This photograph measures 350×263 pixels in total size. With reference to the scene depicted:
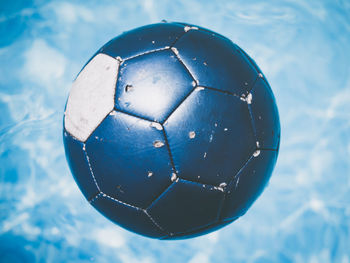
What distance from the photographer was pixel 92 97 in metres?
1.05

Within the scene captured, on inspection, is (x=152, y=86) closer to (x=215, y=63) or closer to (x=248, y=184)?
(x=215, y=63)

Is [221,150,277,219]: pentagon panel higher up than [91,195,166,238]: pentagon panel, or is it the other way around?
[221,150,277,219]: pentagon panel

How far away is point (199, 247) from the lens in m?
2.30

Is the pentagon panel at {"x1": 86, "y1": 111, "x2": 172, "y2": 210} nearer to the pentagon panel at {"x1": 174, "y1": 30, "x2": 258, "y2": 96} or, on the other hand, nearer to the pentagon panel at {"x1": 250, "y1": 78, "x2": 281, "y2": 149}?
the pentagon panel at {"x1": 174, "y1": 30, "x2": 258, "y2": 96}

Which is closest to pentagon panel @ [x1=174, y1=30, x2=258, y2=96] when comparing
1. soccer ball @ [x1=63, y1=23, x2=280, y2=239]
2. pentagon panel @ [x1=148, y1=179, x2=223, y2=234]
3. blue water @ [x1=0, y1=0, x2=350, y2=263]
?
soccer ball @ [x1=63, y1=23, x2=280, y2=239]

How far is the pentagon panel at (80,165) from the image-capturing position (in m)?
1.08

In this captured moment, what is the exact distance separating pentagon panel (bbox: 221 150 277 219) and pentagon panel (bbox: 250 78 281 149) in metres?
0.05

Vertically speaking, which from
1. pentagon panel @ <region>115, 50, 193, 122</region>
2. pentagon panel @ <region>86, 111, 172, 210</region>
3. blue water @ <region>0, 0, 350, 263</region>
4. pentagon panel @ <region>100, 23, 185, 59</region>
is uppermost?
pentagon panel @ <region>100, 23, 185, 59</region>

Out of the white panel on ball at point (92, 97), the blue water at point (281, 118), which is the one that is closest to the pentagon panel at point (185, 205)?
the white panel on ball at point (92, 97)

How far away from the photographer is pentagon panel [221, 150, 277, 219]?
1051mm

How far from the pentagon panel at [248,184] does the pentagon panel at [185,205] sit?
6 cm

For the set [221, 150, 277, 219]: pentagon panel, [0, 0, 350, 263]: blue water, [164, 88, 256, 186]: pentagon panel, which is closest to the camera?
[164, 88, 256, 186]: pentagon panel

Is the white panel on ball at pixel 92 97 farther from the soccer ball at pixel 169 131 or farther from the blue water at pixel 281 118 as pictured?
the blue water at pixel 281 118

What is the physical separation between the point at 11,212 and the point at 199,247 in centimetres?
166
